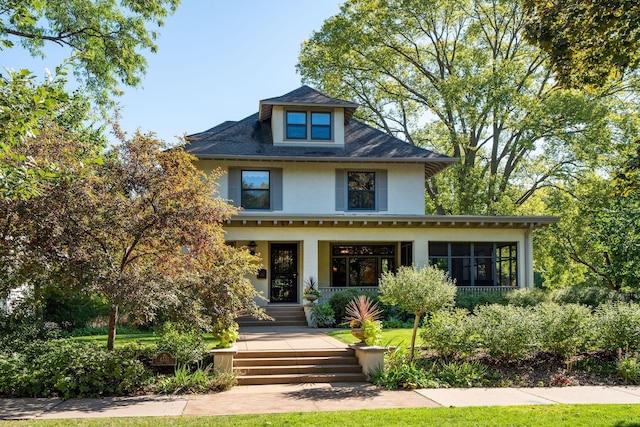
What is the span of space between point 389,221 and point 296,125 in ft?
20.0

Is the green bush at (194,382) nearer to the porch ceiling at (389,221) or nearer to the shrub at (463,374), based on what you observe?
the shrub at (463,374)

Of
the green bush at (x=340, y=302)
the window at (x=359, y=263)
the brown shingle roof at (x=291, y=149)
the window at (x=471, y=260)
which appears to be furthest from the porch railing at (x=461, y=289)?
the brown shingle roof at (x=291, y=149)

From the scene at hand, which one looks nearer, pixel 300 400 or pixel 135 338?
pixel 300 400

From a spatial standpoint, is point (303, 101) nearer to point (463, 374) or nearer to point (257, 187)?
point (257, 187)

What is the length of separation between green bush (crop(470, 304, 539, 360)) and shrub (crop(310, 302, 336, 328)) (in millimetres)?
7449

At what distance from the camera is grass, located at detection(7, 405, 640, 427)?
27.1 feet

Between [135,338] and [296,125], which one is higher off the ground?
[296,125]

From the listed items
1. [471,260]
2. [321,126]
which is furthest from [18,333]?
[471,260]

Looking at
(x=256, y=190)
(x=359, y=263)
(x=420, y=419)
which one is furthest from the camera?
(x=359, y=263)

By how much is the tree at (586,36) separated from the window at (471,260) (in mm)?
13094

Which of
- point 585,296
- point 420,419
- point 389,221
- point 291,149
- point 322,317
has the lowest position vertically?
point 420,419

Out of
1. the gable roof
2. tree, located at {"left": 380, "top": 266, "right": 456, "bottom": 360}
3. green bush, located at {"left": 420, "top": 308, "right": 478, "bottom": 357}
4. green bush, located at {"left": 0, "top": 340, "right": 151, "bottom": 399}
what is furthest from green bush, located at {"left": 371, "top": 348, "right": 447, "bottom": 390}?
the gable roof

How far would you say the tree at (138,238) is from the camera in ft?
34.0

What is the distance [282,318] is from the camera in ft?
67.6
